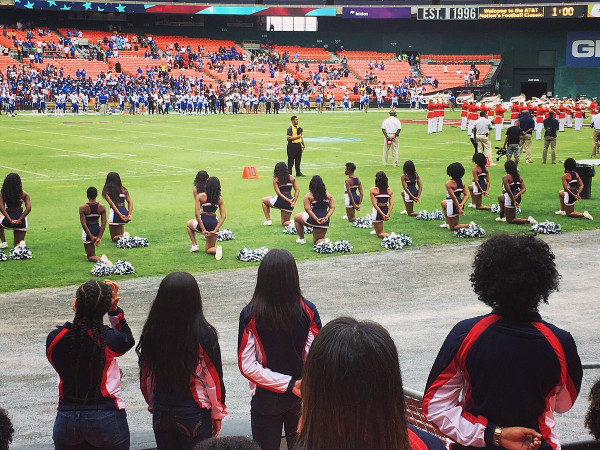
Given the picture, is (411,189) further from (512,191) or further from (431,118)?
(431,118)

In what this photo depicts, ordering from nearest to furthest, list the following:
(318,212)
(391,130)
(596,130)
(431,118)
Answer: (318,212), (391,130), (596,130), (431,118)

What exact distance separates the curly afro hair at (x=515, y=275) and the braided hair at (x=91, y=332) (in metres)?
2.23

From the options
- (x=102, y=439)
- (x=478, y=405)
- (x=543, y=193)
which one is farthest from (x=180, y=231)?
(x=478, y=405)

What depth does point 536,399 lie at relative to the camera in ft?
11.9

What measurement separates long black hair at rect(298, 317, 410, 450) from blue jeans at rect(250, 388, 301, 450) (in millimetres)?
2247

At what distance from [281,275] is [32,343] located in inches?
216

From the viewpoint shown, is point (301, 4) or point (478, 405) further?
point (301, 4)

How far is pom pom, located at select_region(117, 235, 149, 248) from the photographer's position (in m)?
14.7

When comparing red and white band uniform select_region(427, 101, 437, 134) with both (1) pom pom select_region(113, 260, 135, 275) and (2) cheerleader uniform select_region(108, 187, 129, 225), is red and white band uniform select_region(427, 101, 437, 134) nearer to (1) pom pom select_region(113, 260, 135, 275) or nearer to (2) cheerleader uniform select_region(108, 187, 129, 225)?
(2) cheerleader uniform select_region(108, 187, 129, 225)

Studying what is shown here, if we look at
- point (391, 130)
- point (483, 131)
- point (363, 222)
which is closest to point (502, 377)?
point (363, 222)

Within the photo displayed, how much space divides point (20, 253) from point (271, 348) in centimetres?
1011

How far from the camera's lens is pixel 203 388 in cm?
482

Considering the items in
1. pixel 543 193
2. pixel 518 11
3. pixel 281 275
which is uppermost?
pixel 518 11

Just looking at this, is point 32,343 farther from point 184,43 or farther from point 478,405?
point 184,43
